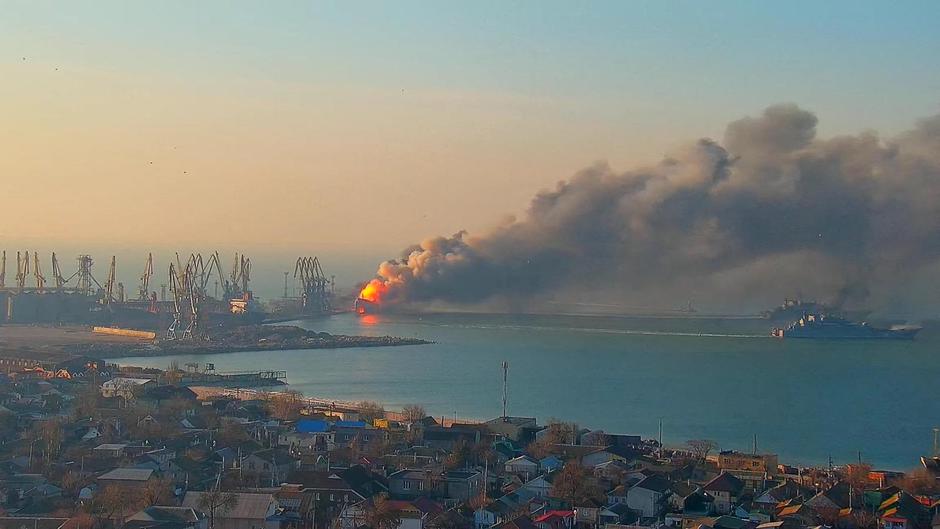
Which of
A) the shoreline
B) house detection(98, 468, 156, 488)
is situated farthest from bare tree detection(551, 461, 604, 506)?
the shoreline

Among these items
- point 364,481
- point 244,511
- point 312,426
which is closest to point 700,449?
point 312,426

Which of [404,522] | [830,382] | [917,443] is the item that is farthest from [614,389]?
[404,522]

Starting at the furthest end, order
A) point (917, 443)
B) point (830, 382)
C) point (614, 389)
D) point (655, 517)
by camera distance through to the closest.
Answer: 1. point (830, 382)
2. point (614, 389)
3. point (917, 443)
4. point (655, 517)

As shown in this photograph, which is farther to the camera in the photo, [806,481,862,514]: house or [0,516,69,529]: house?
[806,481,862,514]: house

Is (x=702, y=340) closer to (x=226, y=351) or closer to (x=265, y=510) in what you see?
(x=226, y=351)

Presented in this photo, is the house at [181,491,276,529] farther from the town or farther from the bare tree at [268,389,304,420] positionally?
the bare tree at [268,389,304,420]

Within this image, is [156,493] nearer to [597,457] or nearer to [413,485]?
[413,485]

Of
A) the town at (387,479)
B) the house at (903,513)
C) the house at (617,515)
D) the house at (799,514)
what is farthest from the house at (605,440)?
the house at (903,513)
